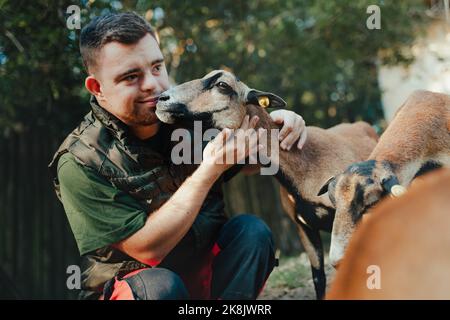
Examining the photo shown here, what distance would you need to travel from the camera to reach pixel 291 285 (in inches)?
220

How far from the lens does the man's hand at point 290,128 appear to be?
414 cm

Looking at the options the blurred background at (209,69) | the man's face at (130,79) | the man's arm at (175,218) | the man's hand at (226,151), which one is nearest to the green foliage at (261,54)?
the blurred background at (209,69)

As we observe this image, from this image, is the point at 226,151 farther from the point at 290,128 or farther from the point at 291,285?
the point at 291,285

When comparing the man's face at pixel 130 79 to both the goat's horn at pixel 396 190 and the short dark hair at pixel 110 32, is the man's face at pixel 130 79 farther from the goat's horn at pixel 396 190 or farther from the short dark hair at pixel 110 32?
the goat's horn at pixel 396 190

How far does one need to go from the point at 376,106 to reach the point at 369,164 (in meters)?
7.42

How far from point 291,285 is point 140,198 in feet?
9.03

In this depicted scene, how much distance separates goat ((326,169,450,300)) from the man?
4.36 feet

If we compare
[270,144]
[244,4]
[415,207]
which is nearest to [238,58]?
[244,4]

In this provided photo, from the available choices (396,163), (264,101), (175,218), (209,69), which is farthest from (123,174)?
(209,69)

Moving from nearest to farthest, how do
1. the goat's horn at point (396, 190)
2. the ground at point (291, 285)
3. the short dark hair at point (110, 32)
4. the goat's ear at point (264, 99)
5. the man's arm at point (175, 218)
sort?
1. the man's arm at point (175, 218)
2. the goat's horn at point (396, 190)
3. the short dark hair at point (110, 32)
4. the goat's ear at point (264, 99)
5. the ground at point (291, 285)

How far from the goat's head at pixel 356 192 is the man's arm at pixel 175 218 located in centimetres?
85

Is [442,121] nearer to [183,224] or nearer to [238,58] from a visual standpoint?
[183,224]

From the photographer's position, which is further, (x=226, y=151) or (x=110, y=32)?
(x=110, y=32)

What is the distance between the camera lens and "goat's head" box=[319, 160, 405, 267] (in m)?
3.37
